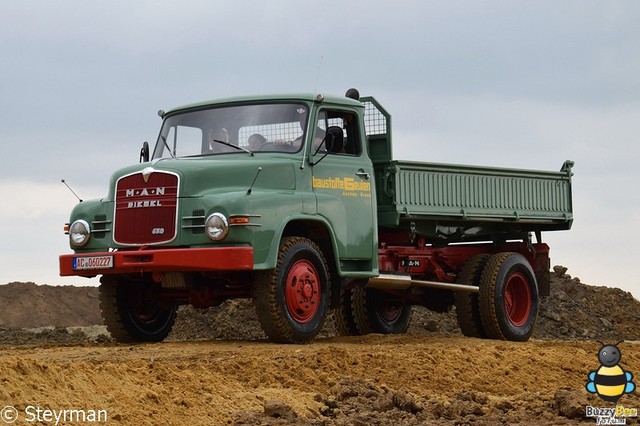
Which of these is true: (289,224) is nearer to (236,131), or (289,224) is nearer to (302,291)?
(302,291)

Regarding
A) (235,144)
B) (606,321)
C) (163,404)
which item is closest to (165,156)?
(235,144)

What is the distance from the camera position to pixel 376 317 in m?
19.5

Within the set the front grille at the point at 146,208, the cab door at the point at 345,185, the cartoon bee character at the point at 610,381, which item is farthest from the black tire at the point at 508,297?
the cartoon bee character at the point at 610,381

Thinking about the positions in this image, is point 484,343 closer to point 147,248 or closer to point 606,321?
point 147,248

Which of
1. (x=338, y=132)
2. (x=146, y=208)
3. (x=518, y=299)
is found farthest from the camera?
(x=518, y=299)

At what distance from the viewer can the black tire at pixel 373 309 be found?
19297 mm

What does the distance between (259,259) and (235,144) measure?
7.32 ft

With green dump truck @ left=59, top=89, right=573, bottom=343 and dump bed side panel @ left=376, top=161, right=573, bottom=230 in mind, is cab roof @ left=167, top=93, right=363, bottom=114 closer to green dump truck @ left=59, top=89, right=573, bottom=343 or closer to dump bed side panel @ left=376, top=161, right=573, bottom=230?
green dump truck @ left=59, top=89, right=573, bottom=343

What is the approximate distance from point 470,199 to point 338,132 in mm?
3639

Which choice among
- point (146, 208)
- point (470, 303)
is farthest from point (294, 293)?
point (470, 303)

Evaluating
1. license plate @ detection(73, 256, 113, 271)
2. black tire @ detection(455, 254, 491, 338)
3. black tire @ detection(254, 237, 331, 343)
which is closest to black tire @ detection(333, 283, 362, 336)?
black tire @ detection(455, 254, 491, 338)

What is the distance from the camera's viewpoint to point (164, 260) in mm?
13812

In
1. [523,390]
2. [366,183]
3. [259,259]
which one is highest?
[366,183]

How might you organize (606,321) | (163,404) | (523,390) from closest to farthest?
(163,404)
(523,390)
(606,321)
